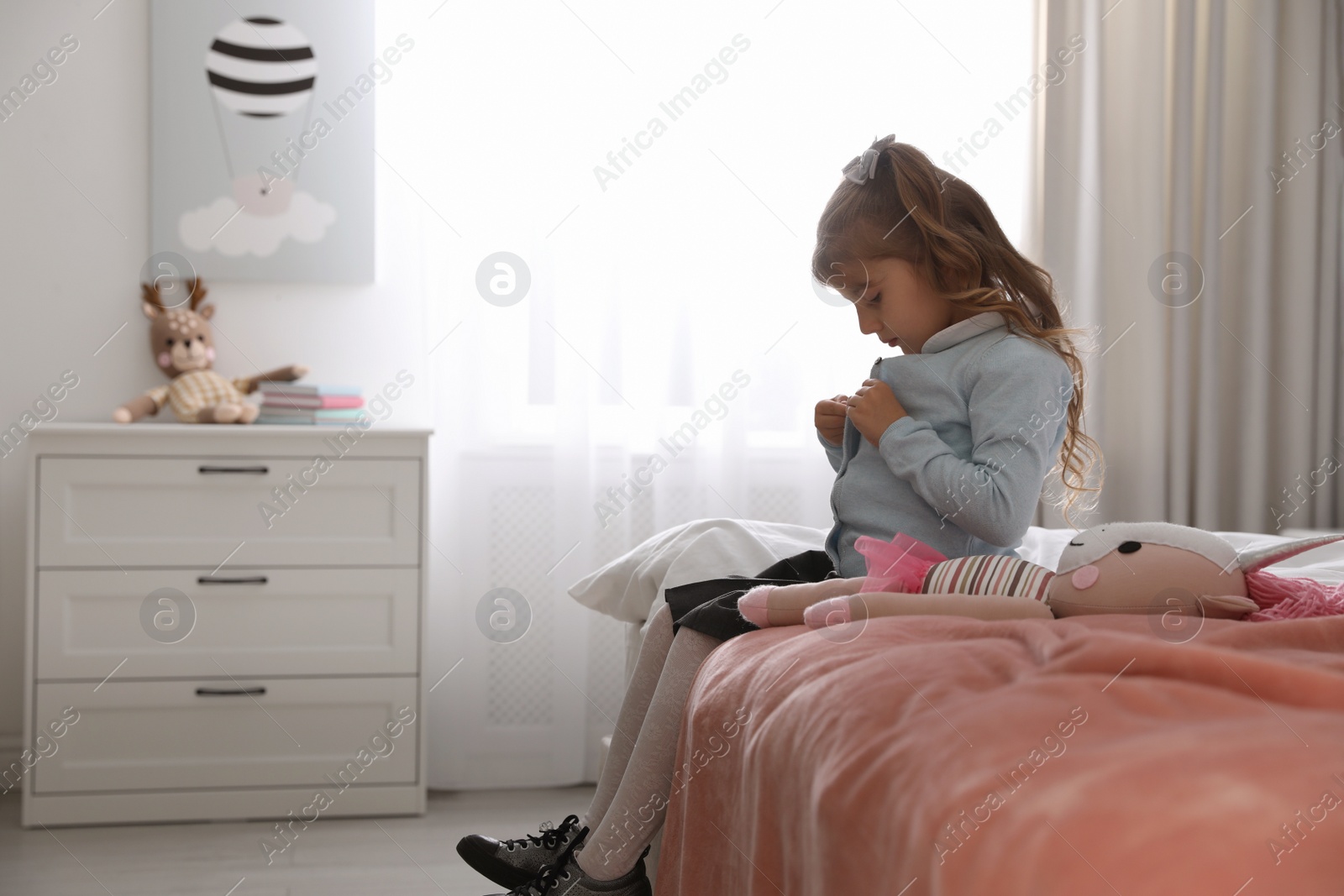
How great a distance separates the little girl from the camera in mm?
1093

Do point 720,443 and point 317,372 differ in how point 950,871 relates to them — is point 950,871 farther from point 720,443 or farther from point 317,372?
point 317,372

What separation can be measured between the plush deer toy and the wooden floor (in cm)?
84

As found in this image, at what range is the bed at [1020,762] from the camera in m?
0.48

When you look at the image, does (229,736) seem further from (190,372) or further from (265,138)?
(265,138)

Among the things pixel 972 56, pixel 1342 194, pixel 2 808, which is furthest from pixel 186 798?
pixel 1342 194

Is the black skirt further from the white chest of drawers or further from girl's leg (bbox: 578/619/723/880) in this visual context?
the white chest of drawers

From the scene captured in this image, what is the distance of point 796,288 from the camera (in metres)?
2.60

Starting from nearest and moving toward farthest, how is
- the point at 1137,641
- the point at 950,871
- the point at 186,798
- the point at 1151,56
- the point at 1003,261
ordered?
the point at 950,871
the point at 1137,641
the point at 1003,261
the point at 186,798
the point at 1151,56

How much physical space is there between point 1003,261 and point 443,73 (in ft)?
5.45

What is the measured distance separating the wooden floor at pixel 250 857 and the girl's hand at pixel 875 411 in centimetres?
102

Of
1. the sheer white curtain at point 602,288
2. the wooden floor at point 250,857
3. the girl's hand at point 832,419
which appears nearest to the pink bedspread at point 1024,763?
the girl's hand at point 832,419

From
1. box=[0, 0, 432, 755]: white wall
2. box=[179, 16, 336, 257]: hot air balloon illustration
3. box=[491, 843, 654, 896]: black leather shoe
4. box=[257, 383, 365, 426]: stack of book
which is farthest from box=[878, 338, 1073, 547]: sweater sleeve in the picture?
box=[179, 16, 336, 257]: hot air balloon illustration

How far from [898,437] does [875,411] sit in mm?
58

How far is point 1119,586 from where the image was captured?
92 centimetres
